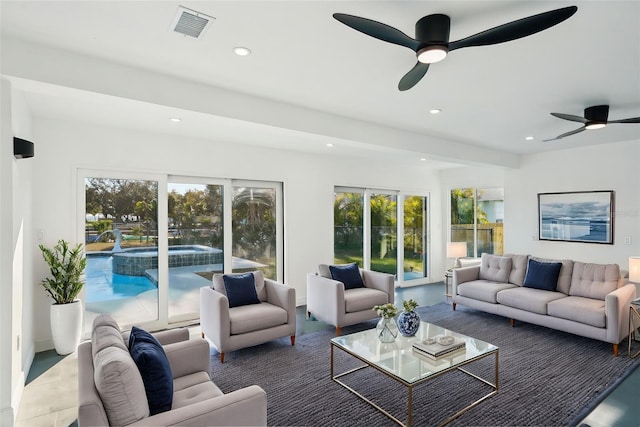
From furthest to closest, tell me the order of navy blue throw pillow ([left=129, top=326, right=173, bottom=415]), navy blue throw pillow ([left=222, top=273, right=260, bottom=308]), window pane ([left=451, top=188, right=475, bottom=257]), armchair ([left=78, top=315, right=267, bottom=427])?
window pane ([left=451, top=188, right=475, bottom=257]), navy blue throw pillow ([left=222, top=273, right=260, bottom=308]), navy blue throw pillow ([left=129, top=326, right=173, bottom=415]), armchair ([left=78, top=315, right=267, bottom=427])

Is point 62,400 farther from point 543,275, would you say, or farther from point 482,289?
point 543,275

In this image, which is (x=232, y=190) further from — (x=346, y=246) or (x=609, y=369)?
(x=609, y=369)

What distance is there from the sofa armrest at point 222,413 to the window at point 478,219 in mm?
6384

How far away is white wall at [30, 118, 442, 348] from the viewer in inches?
155

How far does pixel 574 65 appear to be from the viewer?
2.67 meters

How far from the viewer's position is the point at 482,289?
508 cm

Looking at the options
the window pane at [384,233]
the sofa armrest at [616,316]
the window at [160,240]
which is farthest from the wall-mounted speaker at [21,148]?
the sofa armrest at [616,316]

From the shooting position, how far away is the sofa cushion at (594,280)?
4.25 metres

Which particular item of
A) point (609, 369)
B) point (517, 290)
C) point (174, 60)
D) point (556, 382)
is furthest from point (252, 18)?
point (517, 290)

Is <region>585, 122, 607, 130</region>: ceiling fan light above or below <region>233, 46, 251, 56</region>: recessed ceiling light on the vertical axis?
below

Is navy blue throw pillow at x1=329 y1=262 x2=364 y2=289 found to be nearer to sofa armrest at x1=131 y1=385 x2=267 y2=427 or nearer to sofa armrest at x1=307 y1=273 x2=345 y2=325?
sofa armrest at x1=307 y1=273 x2=345 y2=325

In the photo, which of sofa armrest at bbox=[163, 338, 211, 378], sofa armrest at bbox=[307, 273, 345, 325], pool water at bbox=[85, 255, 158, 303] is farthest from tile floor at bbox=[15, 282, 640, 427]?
sofa armrest at bbox=[307, 273, 345, 325]

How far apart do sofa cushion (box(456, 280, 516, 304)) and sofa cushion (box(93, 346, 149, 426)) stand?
181 inches

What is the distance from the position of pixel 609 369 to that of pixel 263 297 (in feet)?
12.0
